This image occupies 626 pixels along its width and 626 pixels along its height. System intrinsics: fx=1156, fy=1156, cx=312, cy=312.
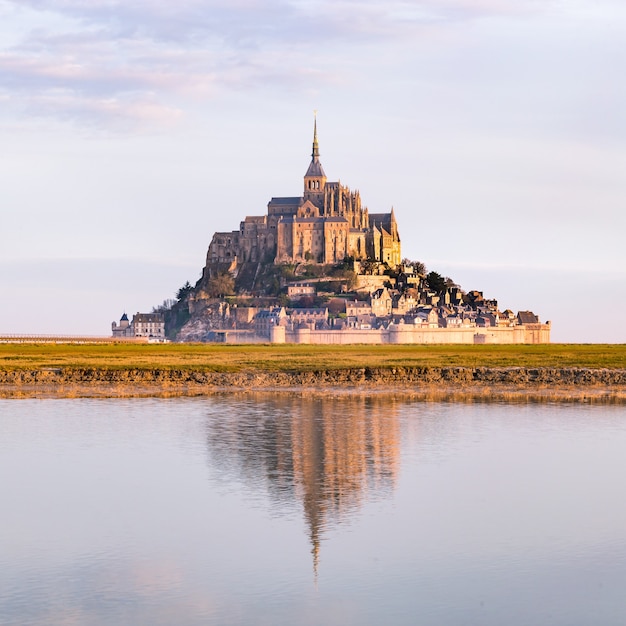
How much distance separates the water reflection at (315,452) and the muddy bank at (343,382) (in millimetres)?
8145

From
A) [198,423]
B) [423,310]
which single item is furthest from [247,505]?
[423,310]

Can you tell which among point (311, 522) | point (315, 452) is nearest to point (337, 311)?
point (315, 452)

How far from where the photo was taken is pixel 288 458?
3284 cm

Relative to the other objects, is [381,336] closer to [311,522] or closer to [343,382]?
[343,382]

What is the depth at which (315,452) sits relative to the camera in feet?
112

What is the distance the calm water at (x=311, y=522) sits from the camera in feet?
60.4

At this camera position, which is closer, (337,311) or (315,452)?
(315,452)

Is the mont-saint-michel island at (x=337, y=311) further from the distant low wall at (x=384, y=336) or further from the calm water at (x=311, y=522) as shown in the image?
the calm water at (x=311, y=522)

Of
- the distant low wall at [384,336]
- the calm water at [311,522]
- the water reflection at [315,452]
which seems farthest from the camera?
the distant low wall at [384,336]

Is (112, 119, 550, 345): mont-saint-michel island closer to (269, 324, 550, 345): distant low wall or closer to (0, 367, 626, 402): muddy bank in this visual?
(269, 324, 550, 345): distant low wall

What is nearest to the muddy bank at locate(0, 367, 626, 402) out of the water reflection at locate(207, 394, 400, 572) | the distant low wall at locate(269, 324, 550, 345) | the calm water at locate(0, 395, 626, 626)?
the water reflection at locate(207, 394, 400, 572)

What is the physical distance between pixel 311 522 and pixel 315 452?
32.6ft

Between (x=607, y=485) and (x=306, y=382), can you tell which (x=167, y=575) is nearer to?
(x=607, y=485)

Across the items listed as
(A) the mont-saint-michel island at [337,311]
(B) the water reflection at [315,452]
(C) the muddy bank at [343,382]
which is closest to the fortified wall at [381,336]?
(A) the mont-saint-michel island at [337,311]
